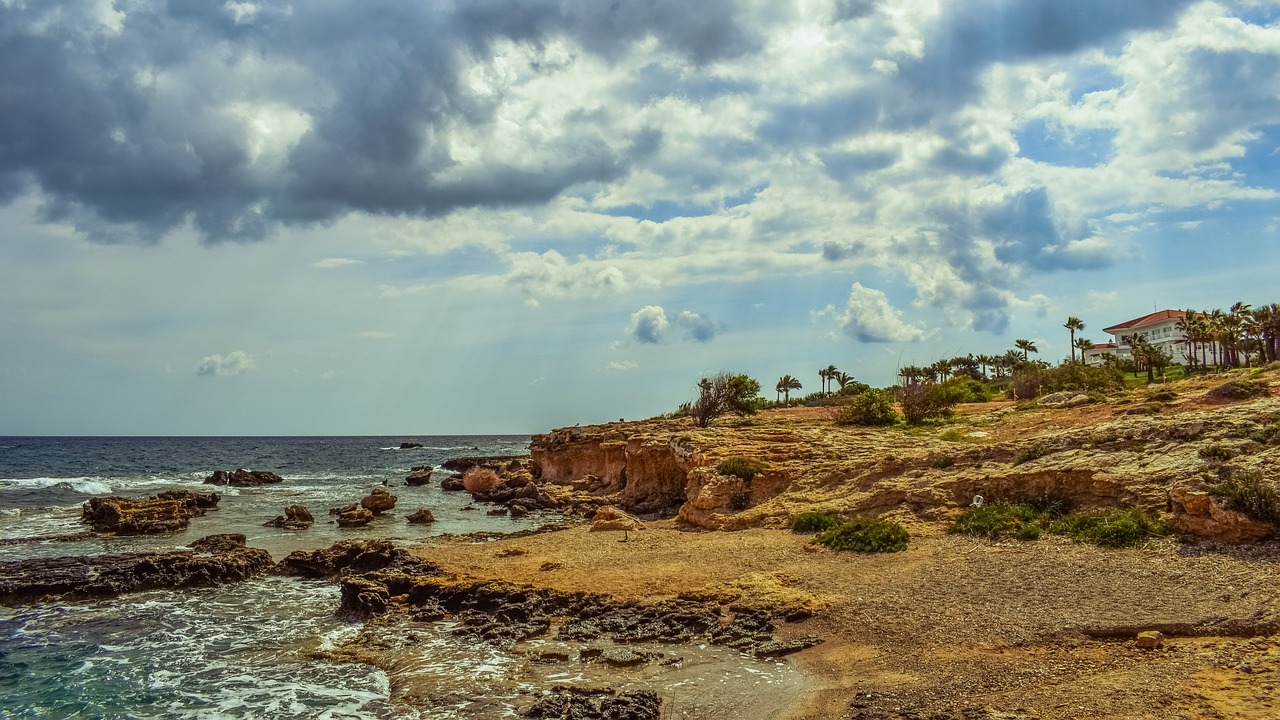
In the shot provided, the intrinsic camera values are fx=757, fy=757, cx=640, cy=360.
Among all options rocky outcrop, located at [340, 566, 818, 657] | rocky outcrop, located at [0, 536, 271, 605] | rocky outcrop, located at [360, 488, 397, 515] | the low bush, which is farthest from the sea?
the low bush

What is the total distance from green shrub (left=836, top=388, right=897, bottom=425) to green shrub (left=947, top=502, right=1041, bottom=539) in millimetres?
18746

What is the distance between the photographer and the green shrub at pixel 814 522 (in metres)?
20.2

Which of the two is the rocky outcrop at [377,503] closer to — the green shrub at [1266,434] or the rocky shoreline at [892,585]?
the rocky shoreline at [892,585]

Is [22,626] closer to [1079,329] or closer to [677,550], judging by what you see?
[677,550]

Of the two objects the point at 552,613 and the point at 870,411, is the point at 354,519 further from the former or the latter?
the point at 870,411

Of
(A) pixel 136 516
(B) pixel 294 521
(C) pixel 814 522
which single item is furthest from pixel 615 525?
(A) pixel 136 516

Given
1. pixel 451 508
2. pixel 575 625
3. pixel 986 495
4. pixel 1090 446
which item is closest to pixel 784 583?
pixel 575 625

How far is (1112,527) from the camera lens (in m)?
15.7

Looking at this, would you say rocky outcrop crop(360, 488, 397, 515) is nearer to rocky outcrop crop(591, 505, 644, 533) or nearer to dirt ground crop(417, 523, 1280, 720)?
rocky outcrop crop(591, 505, 644, 533)

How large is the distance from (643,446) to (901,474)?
15.0 meters

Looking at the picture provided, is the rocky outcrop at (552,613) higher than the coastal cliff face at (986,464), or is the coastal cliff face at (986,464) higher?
the coastal cliff face at (986,464)


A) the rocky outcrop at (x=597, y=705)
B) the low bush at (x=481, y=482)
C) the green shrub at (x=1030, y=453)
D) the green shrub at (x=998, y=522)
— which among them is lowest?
the low bush at (x=481, y=482)

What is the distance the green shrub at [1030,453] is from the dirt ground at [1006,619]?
13.4 ft

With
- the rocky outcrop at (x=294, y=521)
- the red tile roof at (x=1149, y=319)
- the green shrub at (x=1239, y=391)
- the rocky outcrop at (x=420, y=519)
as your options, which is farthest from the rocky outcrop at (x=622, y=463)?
the red tile roof at (x=1149, y=319)
